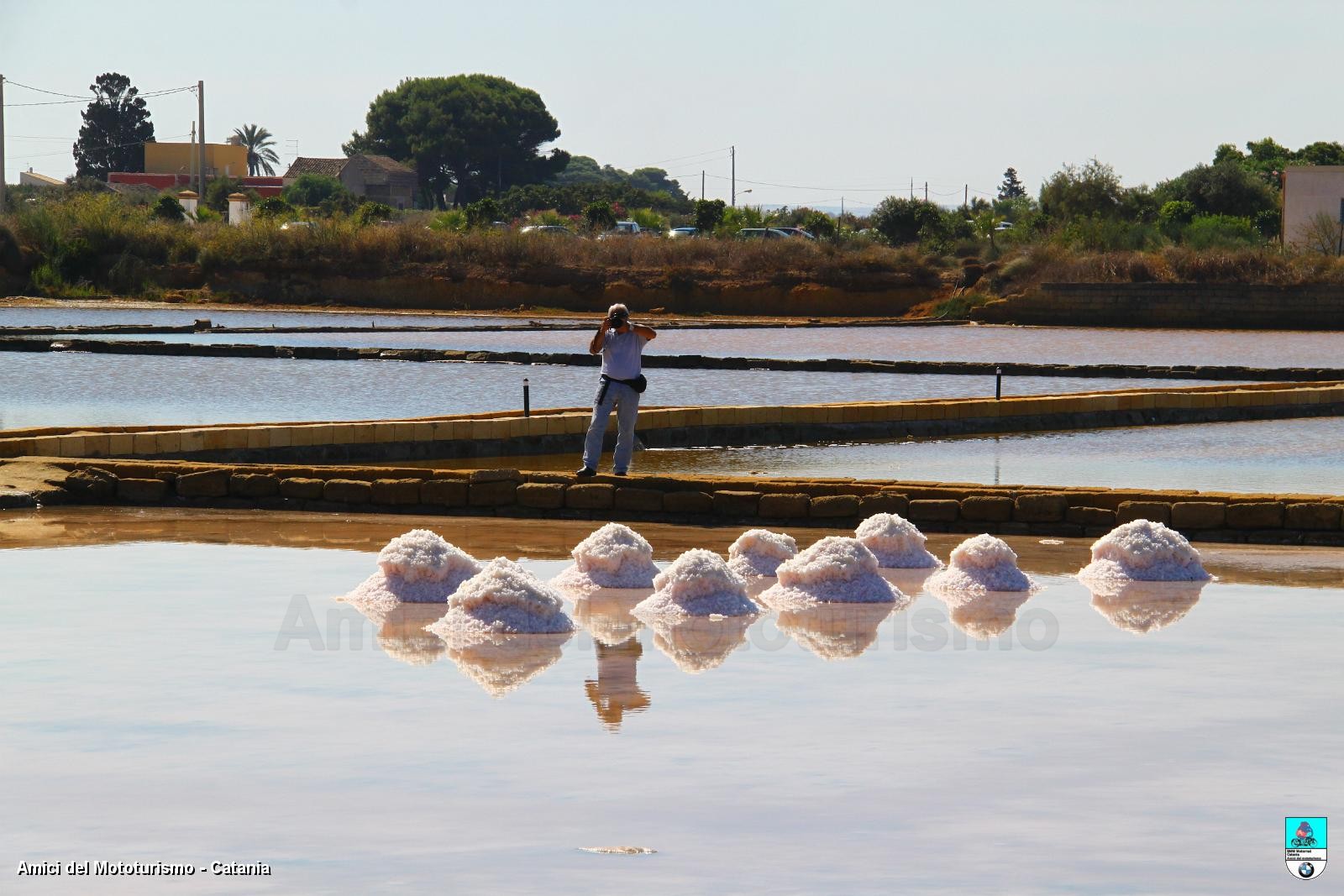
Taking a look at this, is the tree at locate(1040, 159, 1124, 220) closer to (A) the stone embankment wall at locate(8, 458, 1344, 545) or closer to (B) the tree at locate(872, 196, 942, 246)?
(B) the tree at locate(872, 196, 942, 246)

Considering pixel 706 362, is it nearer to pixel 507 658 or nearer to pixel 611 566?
pixel 611 566

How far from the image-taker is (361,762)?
231 inches

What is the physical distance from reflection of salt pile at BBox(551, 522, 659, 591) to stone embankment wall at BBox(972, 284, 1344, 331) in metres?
39.8

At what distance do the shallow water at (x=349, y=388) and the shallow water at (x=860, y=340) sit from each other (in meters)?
5.40

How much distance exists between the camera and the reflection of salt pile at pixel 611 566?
927cm

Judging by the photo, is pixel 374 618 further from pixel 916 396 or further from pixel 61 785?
pixel 916 396

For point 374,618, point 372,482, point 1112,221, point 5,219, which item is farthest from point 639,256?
point 374,618

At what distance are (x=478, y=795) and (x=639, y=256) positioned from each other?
5080 centimetres

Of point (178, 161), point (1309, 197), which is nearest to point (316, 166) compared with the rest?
point (178, 161)

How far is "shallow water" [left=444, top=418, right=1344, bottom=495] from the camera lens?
15672mm

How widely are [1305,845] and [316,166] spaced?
396 feet

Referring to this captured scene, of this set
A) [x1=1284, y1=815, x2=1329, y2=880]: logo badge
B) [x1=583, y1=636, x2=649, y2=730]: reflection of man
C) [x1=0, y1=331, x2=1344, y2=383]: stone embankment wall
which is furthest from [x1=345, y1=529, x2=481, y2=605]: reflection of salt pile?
[x1=0, y1=331, x2=1344, y2=383]: stone embankment wall

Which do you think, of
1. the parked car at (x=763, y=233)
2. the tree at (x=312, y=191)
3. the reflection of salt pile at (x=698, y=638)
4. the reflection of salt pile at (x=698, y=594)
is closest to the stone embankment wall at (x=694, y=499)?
the reflection of salt pile at (x=698, y=594)

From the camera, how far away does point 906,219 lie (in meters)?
64.9
